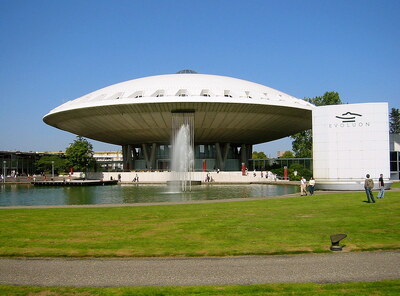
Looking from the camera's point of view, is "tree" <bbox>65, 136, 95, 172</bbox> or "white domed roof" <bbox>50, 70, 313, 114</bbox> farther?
"tree" <bbox>65, 136, 95, 172</bbox>

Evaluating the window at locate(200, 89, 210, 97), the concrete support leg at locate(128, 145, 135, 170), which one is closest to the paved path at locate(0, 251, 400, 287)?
the window at locate(200, 89, 210, 97)

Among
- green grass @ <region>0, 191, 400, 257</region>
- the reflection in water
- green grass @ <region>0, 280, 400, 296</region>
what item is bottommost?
the reflection in water

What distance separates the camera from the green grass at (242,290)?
6094 mm

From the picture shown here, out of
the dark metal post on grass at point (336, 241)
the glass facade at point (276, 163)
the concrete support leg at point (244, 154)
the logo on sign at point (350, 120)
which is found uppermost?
the logo on sign at point (350, 120)

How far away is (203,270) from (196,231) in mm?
3664

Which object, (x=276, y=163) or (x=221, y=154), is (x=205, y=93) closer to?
(x=221, y=154)

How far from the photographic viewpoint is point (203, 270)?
24.6 ft

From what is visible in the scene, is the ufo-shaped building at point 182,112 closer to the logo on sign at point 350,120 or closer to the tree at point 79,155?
the tree at point 79,155

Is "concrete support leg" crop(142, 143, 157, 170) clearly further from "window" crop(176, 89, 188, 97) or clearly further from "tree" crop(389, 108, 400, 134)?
"tree" crop(389, 108, 400, 134)

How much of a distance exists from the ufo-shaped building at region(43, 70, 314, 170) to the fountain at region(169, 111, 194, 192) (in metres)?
0.74

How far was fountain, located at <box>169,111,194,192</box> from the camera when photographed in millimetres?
45719

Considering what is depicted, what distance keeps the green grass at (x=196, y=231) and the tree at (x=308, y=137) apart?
64863 mm

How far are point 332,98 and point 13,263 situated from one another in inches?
2986

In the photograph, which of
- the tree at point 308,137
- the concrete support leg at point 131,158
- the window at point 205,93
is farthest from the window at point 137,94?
the tree at point 308,137
